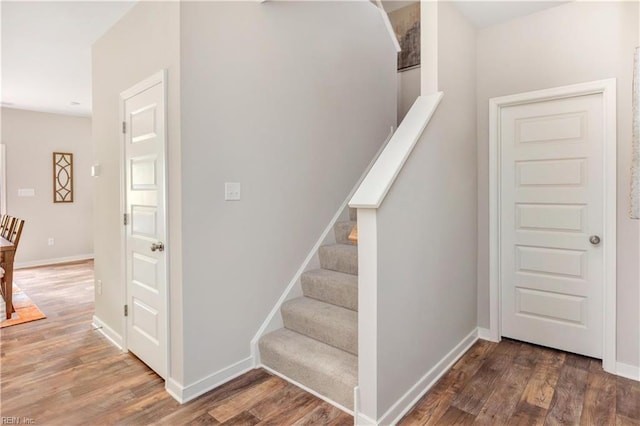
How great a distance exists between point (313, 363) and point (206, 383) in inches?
26.5

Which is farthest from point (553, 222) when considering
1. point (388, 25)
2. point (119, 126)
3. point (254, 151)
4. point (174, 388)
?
point (119, 126)

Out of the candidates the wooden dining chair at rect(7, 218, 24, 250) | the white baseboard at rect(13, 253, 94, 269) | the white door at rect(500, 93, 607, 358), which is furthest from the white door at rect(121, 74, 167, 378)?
the white baseboard at rect(13, 253, 94, 269)

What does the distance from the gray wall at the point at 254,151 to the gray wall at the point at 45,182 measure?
206 inches

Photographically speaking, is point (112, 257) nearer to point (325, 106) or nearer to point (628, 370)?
point (325, 106)

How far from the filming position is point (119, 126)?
2.67 m

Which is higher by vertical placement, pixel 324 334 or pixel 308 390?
pixel 324 334

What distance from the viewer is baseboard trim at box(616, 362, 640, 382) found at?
2.28m

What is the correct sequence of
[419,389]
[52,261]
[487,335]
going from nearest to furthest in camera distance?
[419,389]
[487,335]
[52,261]

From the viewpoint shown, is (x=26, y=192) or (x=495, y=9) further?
(x=26, y=192)

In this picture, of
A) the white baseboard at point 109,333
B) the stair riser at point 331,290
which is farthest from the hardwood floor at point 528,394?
the white baseboard at point 109,333

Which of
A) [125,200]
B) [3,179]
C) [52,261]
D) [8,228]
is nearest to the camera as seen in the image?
[125,200]

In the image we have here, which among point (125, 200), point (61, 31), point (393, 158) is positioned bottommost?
point (125, 200)

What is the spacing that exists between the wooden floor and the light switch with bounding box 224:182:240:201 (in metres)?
1.19

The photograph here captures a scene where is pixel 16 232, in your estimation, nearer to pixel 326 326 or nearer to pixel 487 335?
pixel 326 326
